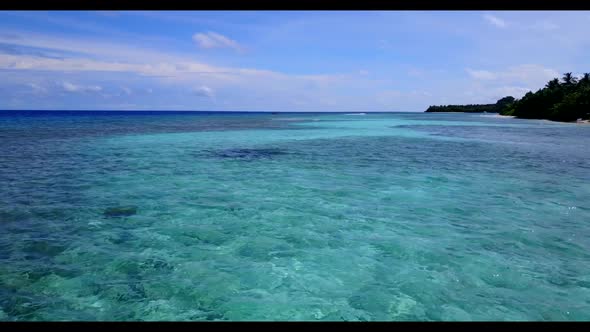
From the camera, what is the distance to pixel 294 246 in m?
9.36

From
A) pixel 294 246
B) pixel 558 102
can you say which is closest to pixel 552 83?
pixel 558 102

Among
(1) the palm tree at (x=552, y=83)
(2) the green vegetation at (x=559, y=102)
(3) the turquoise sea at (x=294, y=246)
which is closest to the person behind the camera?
(3) the turquoise sea at (x=294, y=246)

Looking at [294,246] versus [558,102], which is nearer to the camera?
[294,246]

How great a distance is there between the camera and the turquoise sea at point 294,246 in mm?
6531

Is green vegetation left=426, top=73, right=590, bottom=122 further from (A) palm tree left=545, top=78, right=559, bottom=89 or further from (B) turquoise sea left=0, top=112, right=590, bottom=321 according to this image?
(B) turquoise sea left=0, top=112, right=590, bottom=321

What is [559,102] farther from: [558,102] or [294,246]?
[294,246]

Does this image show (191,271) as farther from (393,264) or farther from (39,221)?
(39,221)

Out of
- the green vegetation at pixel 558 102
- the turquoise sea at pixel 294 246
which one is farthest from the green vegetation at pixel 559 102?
the turquoise sea at pixel 294 246

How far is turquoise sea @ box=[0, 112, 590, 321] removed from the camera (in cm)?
653

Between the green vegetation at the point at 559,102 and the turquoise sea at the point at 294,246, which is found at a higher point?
the green vegetation at the point at 559,102

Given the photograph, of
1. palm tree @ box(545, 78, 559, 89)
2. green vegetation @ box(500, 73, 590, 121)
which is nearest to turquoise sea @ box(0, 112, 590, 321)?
green vegetation @ box(500, 73, 590, 121)

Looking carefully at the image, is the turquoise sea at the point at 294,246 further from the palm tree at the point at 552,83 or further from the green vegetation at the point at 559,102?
the palm tree at the point at 552,83
